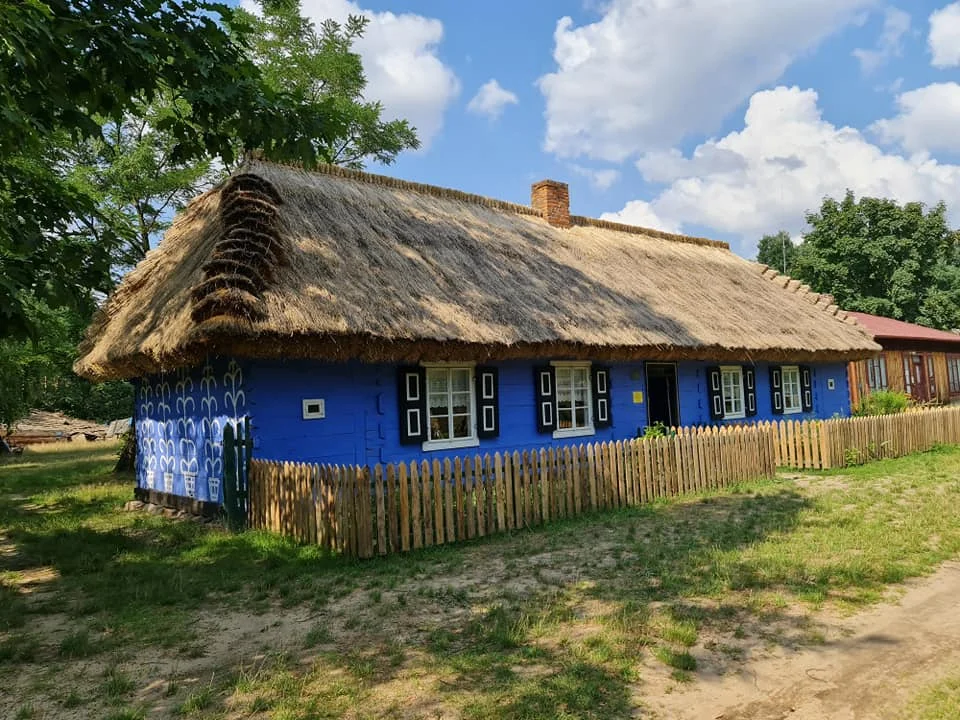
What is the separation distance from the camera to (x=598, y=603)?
17.6 ft

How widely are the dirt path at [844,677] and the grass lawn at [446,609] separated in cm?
17

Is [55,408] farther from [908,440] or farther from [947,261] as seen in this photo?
A: [947,261]

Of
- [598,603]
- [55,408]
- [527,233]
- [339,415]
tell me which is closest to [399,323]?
[339,415]

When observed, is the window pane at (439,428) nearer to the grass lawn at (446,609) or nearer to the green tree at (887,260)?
the grass lawn at (446,609)

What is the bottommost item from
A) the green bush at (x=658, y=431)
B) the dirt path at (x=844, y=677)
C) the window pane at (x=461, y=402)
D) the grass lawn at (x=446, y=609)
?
the dirt path at (x=844, y=677)

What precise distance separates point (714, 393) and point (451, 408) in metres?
7.47

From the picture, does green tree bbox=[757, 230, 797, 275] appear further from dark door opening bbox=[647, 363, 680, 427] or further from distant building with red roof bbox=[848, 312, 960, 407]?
dark door opening bbox=[647, 363, 680, 427]

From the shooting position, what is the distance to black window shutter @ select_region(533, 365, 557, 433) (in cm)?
1227

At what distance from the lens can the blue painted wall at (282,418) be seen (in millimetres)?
9297

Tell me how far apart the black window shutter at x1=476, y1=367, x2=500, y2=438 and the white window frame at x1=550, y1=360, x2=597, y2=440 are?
1396 millimetres

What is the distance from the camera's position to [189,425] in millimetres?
10648

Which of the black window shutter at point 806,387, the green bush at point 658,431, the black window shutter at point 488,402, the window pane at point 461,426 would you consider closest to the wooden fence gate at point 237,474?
the window pane at point 461,426

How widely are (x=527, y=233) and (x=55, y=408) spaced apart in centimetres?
3568

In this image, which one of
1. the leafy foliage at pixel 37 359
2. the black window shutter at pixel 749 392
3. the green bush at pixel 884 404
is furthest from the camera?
the green bush at pixel 884 404
